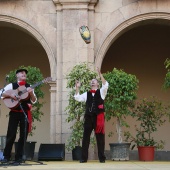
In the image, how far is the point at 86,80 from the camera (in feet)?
31.7

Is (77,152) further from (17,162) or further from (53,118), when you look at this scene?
(17,162)

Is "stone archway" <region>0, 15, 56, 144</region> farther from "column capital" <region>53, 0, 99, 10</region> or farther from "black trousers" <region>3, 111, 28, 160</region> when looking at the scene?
"black trousers" <region>3, 111, 28, 160</region>

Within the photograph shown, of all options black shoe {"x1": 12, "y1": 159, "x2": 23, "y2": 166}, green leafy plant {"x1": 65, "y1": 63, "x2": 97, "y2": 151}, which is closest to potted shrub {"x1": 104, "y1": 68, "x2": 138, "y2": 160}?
green leafy plant {"x1": 65, "y1": 63, "x2": 97, "y2": 151}

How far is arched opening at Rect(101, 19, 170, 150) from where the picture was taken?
42.5 feet

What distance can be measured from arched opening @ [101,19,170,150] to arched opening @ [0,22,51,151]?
163cm

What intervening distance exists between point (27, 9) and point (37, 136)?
A: 3835mm

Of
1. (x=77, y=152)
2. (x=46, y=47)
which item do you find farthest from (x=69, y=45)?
(x=77, y=152)

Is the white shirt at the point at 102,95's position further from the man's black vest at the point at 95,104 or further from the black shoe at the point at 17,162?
the black shoe at the point at 17,162

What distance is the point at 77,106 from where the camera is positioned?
31.9 feet

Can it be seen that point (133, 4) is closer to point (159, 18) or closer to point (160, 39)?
point (159, 18)

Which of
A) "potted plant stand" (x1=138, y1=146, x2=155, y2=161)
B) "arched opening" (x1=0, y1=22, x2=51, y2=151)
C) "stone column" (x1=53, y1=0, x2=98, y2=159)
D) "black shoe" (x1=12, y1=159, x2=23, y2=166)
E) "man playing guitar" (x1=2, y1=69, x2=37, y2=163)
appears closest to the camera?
"black shoe" (x1=12, y1=159, x2=23, y2=166)

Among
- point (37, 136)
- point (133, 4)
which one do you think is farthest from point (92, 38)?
point (37, 136)

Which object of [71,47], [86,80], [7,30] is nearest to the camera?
[86,80]

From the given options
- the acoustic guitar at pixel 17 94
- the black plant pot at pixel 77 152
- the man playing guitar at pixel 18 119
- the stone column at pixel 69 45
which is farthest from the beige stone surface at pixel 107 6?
the acoustic guitar at pixel 17 94
